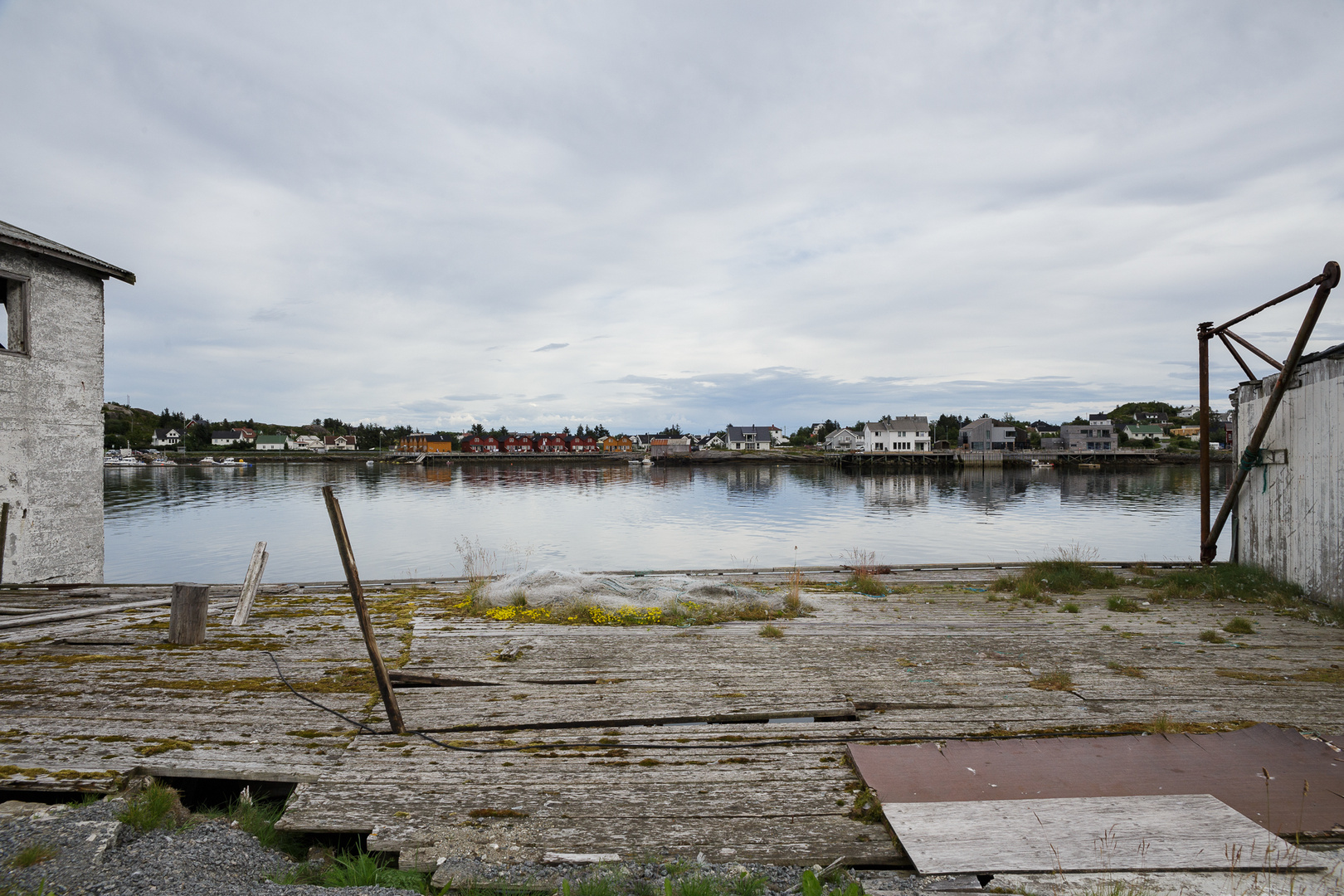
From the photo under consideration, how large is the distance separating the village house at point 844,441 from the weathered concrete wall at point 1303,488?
11046 centimetres

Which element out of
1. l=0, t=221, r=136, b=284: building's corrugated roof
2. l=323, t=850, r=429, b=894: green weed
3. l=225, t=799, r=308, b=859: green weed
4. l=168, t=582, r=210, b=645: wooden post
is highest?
l=0, t=221, r=136, b=284: building's corrugated roof

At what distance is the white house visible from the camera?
112312mm

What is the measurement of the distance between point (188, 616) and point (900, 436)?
114 meters

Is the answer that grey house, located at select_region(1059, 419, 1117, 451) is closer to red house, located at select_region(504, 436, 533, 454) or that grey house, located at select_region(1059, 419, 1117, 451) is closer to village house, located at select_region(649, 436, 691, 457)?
village house, located at select_region(649, 436, 691, 457)

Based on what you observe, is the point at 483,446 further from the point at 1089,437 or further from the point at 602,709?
the point at 602,709

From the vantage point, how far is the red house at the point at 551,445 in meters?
135

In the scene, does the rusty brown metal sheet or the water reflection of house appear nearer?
the rusty brown metal sheet

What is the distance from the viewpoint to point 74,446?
11.6 metres

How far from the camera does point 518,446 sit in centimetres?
13375

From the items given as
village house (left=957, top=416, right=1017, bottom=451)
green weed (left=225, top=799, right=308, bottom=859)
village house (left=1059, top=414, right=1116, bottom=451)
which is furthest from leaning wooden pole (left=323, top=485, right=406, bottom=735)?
village house (left=1059, top=414, right=1116, bottom=451)

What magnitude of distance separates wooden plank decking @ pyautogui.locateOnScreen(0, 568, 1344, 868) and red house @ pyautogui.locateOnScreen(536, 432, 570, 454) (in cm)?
12715

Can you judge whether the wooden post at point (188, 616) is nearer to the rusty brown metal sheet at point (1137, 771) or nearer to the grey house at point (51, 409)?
the grey house at point (51, 409)

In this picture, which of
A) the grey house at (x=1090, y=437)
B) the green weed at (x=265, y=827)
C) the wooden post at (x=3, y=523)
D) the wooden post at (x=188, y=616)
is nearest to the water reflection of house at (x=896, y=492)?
the wooden post at (x=188, y=616)

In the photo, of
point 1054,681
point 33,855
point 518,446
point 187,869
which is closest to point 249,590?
point 33,855
